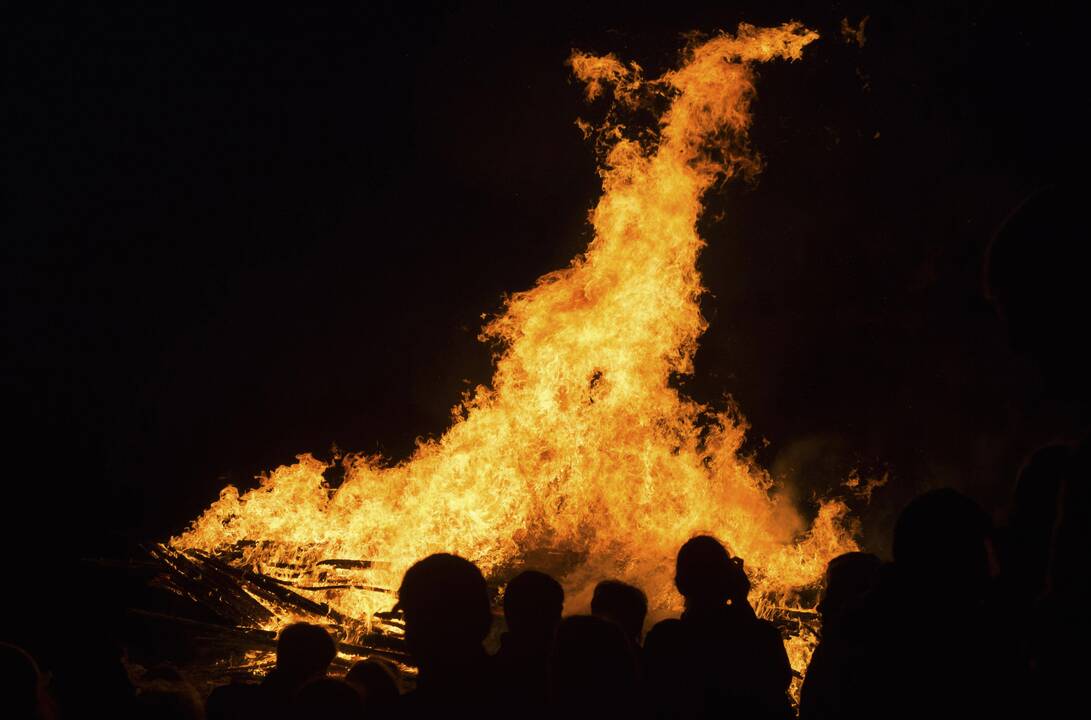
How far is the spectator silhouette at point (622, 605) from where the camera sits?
3.76 meters

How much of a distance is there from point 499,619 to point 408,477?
2.48m

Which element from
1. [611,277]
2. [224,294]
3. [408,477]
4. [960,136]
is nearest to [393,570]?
[408,477]

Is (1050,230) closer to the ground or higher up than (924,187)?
closer to the ground

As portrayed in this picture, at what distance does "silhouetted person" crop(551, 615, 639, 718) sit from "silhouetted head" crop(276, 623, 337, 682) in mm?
1446

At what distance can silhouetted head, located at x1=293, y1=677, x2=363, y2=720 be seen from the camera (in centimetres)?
233

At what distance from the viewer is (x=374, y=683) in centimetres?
289

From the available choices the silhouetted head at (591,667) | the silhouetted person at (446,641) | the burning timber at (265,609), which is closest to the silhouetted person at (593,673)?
the silhouetted head at (591,667)

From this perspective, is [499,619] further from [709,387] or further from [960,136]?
[960,136]

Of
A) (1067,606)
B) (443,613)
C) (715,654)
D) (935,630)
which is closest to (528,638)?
(443,613)

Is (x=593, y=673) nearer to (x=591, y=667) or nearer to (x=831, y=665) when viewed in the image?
(x=591, y=667)

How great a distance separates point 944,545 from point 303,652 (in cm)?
281

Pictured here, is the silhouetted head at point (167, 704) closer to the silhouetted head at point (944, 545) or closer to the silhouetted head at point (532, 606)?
the silhouetted head at point (532, 606)

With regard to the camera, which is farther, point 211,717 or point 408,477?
point 408,477

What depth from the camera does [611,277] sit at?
8156mm
